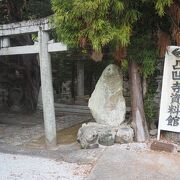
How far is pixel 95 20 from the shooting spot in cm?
702

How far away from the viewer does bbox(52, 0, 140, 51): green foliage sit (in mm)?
6785

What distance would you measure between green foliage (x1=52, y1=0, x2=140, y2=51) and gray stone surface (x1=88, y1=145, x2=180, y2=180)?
2.25 meters

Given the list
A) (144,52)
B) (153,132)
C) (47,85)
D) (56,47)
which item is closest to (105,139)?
(153,132)

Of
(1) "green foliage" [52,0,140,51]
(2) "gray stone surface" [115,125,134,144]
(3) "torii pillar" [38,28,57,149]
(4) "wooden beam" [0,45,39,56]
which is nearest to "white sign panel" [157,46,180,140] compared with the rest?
(2) "gray stone surface" [115,125,134,144]

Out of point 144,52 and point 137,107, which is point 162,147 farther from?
point 144,52

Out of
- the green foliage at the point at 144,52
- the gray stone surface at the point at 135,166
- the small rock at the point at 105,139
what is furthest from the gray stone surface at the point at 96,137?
the green foliage at the point at 144,52

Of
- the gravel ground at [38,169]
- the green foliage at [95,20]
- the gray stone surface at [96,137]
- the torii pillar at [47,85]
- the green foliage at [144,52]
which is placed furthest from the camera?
the torii pillar at [47,85]

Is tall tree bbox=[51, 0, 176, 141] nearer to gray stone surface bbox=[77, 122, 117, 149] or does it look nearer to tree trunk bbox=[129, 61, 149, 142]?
tree trunk bbox=[129, 61, 149, 142]

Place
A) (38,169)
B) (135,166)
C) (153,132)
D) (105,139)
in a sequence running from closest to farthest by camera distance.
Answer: (135,166), (38,169), (105,139), (153,132)

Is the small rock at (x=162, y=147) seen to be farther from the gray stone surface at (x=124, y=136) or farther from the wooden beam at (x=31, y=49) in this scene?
the wooden beam at (x=31, y=49)

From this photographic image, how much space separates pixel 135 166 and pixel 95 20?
2.94 metres

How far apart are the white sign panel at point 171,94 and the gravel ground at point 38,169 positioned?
2158 mm

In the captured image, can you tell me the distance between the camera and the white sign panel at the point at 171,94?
7.90 metres

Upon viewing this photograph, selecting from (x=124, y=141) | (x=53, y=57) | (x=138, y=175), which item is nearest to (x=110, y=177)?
(x=138, y=175)
